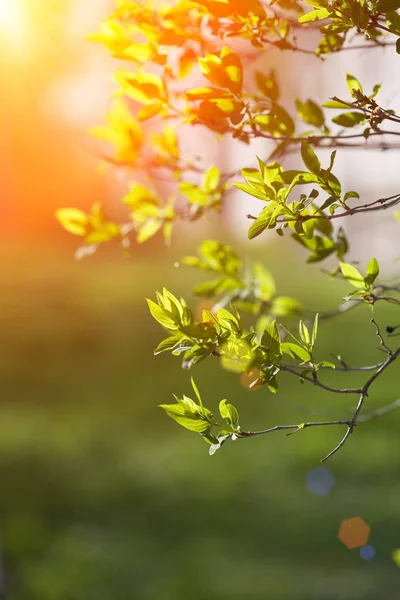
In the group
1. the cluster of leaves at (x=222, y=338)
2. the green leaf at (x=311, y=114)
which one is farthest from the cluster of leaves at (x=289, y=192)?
the green leaf at (x=311, y=114)

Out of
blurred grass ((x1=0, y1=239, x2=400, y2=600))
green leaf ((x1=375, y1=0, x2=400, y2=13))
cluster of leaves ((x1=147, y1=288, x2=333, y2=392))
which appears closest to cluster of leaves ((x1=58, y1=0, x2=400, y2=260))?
green leaf ((x1=375, y1=0, x2=400, y2=13))

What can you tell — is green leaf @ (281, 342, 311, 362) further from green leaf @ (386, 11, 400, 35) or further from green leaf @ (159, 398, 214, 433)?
green leaf @ (386, 11, 400, 35)

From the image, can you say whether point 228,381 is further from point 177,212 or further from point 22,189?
point 22,189

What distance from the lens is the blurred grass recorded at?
3006 millimetres

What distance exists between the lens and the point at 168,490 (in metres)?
4.00

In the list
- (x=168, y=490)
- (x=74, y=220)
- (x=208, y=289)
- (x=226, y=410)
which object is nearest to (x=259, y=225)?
(x=226, y=410)

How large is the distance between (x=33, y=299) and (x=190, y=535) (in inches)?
Result: 241

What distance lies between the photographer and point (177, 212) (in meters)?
1.75

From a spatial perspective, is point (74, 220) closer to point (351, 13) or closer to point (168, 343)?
point (168, 343)

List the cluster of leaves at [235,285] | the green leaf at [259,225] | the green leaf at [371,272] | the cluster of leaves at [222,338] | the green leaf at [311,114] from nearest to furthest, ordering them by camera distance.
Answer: the green leaf at [259,225] → the cluster of leaves at [222,338] → the green leaf at [371,272] → the green leaf at [311,114] → the cluster of leaves at [235,285]

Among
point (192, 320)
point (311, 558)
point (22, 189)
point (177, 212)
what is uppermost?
point (192, 320)

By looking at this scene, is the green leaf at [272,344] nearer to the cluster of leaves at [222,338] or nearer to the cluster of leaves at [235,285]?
the cluster of leaves at [222,338]

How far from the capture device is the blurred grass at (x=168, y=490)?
3.01m

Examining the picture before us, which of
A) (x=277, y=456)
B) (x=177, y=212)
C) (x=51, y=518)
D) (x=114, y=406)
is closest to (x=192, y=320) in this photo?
(x=177, y=212)
